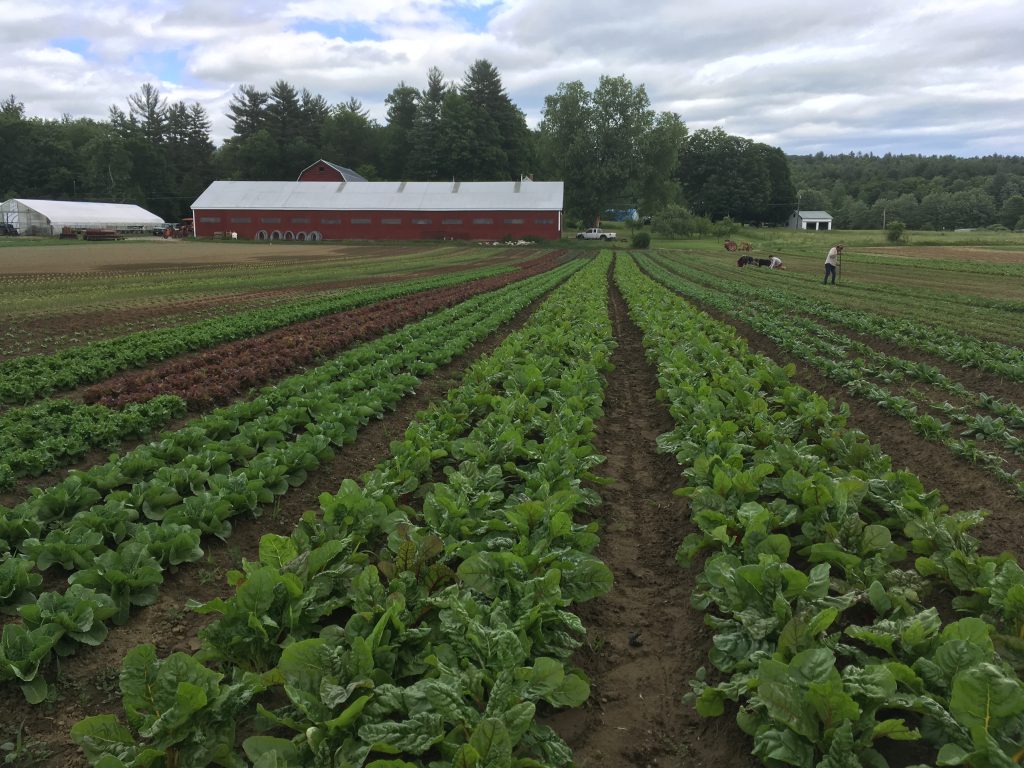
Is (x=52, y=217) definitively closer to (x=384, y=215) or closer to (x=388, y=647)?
(x=384, y=215)

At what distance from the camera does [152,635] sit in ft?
15.5

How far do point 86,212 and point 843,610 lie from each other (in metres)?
92.7

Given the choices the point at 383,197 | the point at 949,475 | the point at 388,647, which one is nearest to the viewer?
the point at 388,647

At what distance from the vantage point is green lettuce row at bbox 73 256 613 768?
325cm

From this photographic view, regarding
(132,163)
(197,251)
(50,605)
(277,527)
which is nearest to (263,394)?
(277,527)

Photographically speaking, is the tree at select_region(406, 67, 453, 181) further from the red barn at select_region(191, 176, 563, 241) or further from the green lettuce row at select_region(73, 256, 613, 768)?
the green lettuce row at select_region(73, 256, 613, 768)

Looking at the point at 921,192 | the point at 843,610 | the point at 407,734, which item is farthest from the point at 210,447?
the point at 921,192

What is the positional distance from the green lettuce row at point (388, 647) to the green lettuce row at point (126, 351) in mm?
7989

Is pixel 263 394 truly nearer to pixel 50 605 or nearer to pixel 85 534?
pixel 85 534

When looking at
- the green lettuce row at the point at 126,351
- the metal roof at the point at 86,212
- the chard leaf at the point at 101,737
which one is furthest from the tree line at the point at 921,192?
the chard leaf at the point at 101,737

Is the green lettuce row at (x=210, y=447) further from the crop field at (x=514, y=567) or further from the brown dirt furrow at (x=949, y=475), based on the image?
the brown dirt furrow at (x=949, y=475)

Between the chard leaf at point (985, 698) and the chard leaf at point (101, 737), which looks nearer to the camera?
the chard leaf at point (985, 698)

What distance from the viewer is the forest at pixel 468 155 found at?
8994 centimetres

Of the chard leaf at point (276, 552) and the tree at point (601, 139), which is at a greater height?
the tree at point (601, 139)
